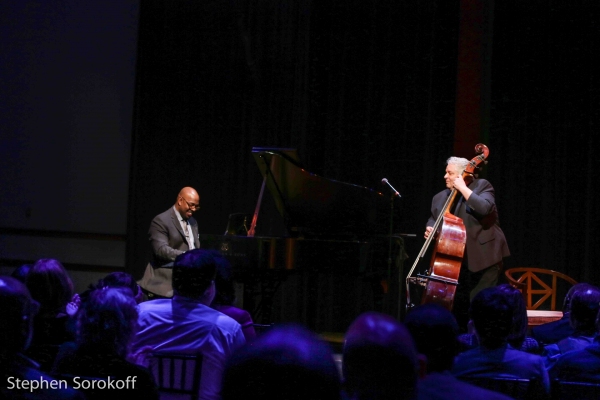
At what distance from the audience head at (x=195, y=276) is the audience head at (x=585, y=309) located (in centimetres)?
137

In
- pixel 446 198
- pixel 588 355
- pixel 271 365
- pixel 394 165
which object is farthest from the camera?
pixel 394 165

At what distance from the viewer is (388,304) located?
6.41 meters

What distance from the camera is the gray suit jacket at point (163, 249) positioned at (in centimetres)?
562

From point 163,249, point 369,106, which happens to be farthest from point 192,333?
point 369,106

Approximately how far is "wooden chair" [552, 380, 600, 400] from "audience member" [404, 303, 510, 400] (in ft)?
1.93

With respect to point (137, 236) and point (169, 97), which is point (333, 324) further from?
point (169, 97)

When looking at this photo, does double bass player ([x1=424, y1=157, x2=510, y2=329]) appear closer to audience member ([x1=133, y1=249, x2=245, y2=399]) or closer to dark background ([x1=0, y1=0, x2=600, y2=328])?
dark background ([x1=0, y1=0, x2=600, y2=328])

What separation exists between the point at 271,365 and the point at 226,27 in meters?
6.44

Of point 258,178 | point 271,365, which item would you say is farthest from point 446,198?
point 271,365

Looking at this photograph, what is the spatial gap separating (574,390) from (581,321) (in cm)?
60

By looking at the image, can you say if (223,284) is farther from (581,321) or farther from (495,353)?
→ (581,321)

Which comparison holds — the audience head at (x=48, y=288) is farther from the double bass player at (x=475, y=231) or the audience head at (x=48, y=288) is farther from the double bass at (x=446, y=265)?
the double bass player at (x=475, y=231)

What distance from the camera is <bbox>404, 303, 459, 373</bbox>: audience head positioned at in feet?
5.07

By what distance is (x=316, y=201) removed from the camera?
17.3 feet
